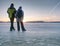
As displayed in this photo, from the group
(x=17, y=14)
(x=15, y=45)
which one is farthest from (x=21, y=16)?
(x=15, y=45)

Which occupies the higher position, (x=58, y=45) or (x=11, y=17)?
(x=11, y=17)

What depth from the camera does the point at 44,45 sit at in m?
7.22

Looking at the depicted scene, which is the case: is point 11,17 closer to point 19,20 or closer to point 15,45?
point 19,20

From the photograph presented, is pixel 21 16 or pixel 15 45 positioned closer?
pixel 15 45

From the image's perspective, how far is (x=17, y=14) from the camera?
14227mm

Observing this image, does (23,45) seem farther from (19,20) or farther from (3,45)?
(19,20)

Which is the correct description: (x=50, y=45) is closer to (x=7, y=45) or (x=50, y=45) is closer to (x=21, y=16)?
(x=7, y=45)

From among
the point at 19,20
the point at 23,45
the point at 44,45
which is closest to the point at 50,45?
the point at 44,45

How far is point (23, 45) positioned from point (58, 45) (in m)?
1.16

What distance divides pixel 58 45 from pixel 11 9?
7.44 metres

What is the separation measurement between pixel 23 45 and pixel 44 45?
27.5 inches

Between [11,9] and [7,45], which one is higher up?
[11,9]

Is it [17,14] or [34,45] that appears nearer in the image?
[34,45]

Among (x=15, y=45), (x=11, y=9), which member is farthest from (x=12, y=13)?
(x=15, y=45)
